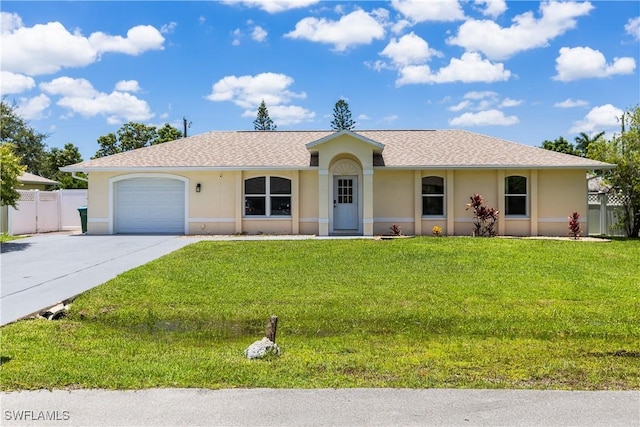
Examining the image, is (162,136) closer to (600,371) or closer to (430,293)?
(430,293)

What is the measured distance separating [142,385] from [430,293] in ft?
19.6

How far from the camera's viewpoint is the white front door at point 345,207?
808 inches

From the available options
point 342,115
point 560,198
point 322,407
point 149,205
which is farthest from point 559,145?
point 322,407

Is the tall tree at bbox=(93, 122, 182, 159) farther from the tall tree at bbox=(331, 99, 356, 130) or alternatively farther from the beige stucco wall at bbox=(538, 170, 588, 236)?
the beige stucco wall at bbox=(538, 170, 588, 236)

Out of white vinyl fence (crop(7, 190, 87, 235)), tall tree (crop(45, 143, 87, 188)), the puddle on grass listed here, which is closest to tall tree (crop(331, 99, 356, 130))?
tall tree (crop(45, 143, 87, 188))

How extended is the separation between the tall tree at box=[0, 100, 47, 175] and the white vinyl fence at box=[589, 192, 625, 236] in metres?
43.6

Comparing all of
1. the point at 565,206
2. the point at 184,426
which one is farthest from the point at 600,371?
the point at 565,206

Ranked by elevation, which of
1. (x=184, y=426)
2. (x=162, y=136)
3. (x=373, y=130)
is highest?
(x=162, y=136)

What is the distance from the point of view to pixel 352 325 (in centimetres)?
766

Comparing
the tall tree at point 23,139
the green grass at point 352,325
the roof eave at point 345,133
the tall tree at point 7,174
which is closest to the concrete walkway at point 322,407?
the green grass at point 352,325

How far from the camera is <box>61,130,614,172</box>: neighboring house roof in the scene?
1975cm

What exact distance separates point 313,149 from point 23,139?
3712 cm

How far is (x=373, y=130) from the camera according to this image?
25.1 meters

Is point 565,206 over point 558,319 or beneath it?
over
